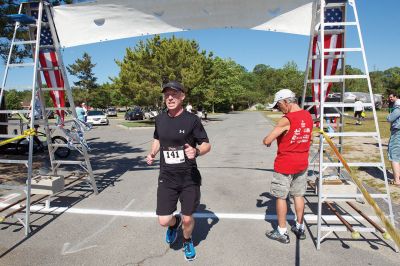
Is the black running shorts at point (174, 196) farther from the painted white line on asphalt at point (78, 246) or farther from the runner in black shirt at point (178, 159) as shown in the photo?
the painted white line on asphalt at point (78, 246)

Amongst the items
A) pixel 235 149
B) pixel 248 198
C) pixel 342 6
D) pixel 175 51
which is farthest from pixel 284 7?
pixel 175 51

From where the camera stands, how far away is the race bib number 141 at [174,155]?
379cm

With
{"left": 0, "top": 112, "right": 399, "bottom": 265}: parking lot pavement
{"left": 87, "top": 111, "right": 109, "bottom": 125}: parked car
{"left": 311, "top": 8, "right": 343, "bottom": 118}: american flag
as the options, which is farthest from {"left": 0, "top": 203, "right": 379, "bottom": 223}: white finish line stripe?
{"left": 87, "top": 111, "right": 109, "bottom": 125}: parked car

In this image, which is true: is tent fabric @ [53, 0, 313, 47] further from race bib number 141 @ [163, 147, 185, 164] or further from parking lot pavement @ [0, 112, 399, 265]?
parking lot pavement @ [0, 112, 399, 265]

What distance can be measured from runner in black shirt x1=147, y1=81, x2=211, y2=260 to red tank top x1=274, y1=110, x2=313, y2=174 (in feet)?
3.63

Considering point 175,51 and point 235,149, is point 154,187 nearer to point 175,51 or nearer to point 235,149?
point 235,149

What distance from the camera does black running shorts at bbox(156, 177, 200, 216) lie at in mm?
3826

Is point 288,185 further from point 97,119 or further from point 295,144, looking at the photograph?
point 97,119

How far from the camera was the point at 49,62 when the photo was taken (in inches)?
236

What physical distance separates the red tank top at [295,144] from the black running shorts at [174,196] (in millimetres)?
1249

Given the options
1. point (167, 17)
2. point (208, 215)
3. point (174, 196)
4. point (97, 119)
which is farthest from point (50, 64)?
point (97, 119)

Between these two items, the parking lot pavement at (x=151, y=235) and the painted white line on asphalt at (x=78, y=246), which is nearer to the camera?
the parking lot pavement at (x=151, y=235)

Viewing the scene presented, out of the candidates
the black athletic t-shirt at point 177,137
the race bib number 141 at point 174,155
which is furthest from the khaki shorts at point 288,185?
the race bib number 141 at point 174,155

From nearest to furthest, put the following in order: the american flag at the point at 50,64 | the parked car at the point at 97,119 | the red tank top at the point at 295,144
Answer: the red tank top at the point at 295,144 < the american flag at the point at 50,64 < the parked car at the point at 97,119
